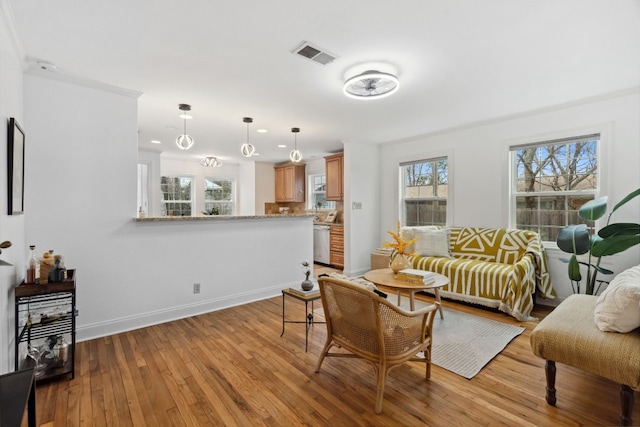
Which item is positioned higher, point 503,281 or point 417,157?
point 417,157

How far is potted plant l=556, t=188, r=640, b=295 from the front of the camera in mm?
2773

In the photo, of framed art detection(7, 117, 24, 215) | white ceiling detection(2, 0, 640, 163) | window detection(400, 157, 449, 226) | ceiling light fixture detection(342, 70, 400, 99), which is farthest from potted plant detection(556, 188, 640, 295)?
framed art detection(7, 117, 24, 215)

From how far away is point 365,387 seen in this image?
2.17 metres

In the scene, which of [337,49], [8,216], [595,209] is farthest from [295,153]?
[595,209]

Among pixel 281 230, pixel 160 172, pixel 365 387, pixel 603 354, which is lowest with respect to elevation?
pixel 365 387

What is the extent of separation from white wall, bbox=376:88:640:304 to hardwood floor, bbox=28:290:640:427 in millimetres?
2034

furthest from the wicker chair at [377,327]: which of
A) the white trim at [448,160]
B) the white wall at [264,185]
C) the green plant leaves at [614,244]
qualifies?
the white wall at [264,185]

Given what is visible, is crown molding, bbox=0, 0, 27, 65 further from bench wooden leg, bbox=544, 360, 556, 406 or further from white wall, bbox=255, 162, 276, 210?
white wall, bbox=255, 162, 276, 210

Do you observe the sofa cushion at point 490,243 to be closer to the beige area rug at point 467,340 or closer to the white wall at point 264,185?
the beige area rug at point 467,340

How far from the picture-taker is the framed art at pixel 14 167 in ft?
6.64

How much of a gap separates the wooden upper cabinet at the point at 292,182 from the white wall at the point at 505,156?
91.5 inches

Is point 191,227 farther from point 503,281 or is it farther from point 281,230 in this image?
point 503,281

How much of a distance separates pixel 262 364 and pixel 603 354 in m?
2.25

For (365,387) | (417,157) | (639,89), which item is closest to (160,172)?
(417,157)
